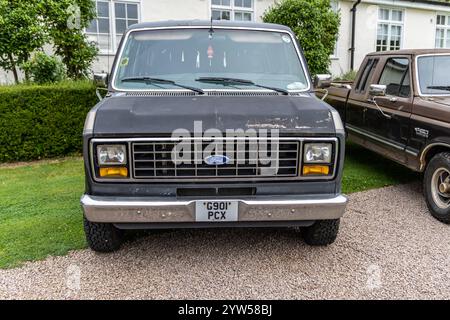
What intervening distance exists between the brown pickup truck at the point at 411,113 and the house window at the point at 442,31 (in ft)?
48.2

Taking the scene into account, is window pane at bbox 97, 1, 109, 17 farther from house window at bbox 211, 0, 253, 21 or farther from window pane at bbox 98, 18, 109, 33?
house window at bbox 211, 0, 253, 21

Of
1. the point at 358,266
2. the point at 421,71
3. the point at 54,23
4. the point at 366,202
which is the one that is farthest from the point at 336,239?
the point at 54,23

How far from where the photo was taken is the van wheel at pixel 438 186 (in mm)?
4789

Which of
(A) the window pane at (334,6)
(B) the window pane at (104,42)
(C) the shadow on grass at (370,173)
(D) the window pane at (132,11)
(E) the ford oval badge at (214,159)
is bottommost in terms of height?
(C) the shadow on grass at (370,173)

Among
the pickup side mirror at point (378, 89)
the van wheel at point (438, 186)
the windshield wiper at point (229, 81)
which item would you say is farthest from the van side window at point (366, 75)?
the windshield wiper at point (229, 81)

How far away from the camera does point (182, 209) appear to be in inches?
129

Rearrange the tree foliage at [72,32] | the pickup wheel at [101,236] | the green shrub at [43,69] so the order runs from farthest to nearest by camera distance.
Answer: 1. the tree foliage at [72,32]
2. the green shrub at [43,69]
3. the pickup wheel at [101,236]

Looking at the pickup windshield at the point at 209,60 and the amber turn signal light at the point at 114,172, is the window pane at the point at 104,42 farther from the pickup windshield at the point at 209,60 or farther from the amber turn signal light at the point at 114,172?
the amber turn signal light at the point at 114,172

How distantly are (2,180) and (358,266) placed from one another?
5.19 m

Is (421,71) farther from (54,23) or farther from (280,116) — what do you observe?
(54,23)

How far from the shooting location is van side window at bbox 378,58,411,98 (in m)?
5.74

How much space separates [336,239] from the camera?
4.31 metres

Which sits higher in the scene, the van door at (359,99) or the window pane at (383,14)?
the window pane at (383,14)

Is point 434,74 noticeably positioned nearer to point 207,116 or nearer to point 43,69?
point 207,116
